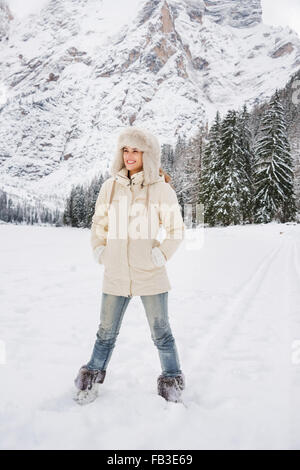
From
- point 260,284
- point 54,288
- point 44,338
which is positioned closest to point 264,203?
point 260,284

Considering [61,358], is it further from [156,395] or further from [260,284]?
[260,284]

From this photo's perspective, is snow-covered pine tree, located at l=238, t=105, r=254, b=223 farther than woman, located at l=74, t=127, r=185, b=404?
Yes

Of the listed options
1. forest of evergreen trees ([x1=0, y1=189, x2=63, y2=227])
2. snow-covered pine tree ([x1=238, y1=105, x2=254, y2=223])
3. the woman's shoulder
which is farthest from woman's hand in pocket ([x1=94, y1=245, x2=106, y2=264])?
forest of evergreen trees ([x1=0, y1=189, x2=63, y2=227])

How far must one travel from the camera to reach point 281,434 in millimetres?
2160

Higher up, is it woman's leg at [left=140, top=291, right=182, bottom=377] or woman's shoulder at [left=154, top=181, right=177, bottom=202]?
woman's shoulder at [left=154, top=181, right=177, bottom=202]

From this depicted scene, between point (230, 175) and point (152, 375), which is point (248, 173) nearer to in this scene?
point (230, 175)

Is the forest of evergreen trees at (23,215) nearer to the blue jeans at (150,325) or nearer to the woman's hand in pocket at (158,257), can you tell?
the blue jeans at (150,325)

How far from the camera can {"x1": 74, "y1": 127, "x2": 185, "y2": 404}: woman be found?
2340 millimetres

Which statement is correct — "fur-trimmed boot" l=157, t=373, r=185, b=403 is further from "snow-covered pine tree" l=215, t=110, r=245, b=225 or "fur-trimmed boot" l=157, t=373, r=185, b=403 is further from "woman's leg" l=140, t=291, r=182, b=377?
"snow-covered pine tree" l=215, t=110, r=245, b=225

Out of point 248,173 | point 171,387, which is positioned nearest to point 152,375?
point 171,387

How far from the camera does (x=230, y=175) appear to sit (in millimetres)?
28234
